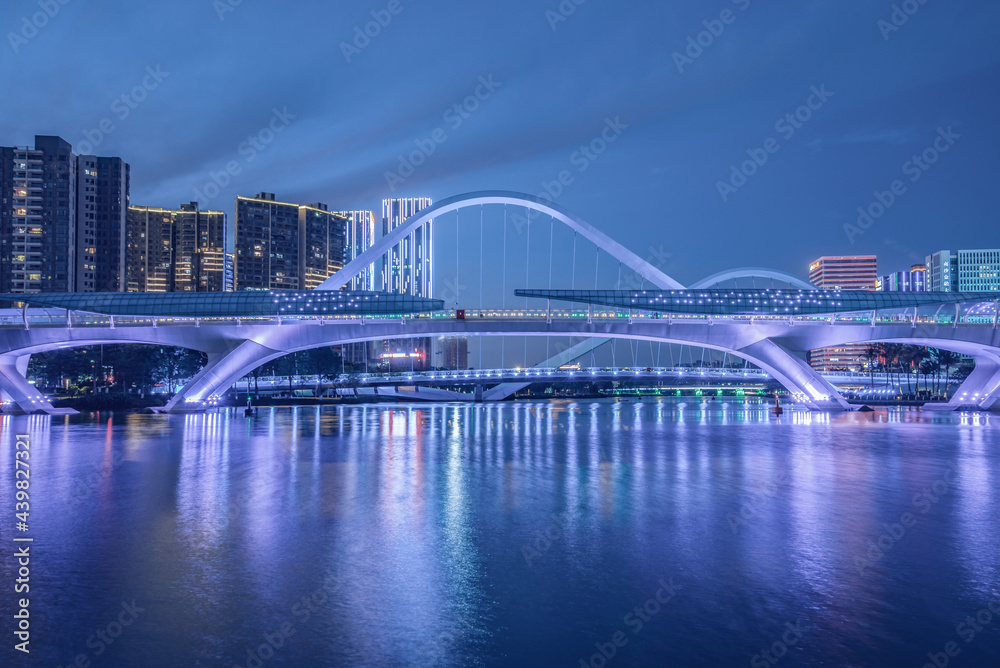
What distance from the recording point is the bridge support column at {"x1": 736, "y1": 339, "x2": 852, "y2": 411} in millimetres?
68125

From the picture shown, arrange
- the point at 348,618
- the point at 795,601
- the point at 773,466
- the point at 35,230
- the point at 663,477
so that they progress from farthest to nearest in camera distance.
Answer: the point at 35,230 < the point at 773,466 < the point at 663,477 < the point at 795,601 < the point at 348,618

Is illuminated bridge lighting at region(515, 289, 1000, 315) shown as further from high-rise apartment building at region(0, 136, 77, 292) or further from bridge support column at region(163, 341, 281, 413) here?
high-rise apartment building at region(0, 136, 77, 292)

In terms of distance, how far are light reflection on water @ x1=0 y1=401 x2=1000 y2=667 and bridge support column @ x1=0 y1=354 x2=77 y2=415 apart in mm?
40557

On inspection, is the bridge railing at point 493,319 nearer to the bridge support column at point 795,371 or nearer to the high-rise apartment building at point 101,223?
the bridge support column at point 795,371

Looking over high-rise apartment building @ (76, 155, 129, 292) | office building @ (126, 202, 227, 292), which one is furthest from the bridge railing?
office building @ (126, 202, 227, 292)

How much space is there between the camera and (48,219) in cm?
13712

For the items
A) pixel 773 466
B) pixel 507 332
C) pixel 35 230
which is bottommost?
pixel 773 466

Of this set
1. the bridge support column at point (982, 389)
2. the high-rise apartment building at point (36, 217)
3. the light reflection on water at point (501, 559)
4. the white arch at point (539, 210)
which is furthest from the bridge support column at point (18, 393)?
the high-rise apartment building at point (36, 217)

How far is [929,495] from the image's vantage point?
1939 cm

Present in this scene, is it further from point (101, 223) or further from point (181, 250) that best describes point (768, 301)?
point (181, 250)

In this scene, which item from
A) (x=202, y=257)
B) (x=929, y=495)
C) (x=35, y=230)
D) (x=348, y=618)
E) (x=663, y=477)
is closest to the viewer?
(x=348, y=618)

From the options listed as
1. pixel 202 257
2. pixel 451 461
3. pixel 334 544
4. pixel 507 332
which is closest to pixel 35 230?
pixel 202 257

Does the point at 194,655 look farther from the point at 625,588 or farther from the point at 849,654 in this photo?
the point at 849,654

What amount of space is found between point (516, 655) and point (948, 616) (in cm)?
584
